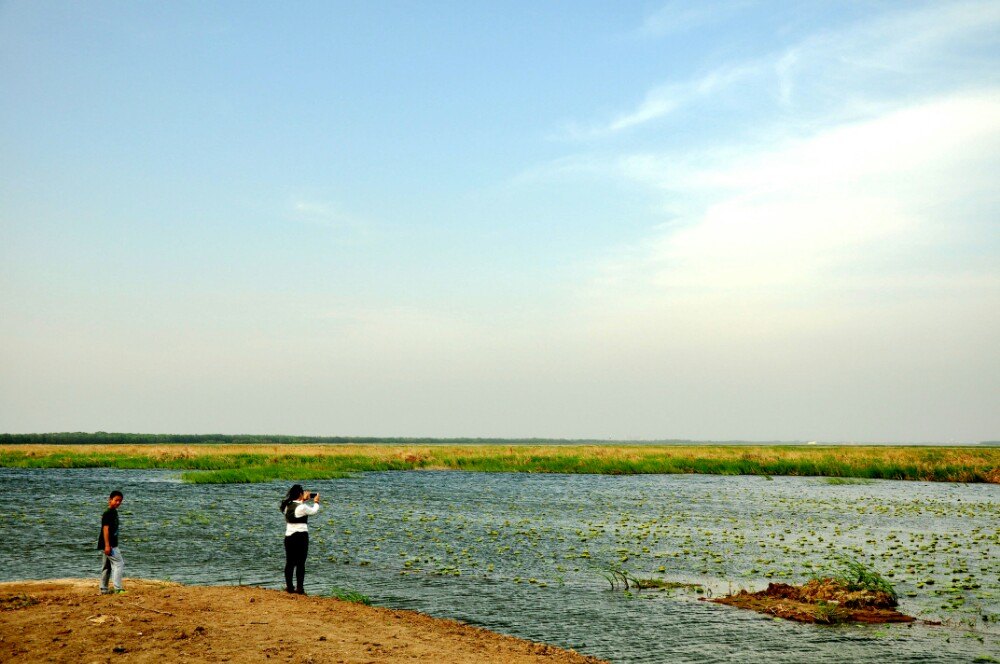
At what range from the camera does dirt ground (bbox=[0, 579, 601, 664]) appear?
12.7m

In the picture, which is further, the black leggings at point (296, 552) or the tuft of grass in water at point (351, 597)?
the tuft of grass in water at point (351, 597)

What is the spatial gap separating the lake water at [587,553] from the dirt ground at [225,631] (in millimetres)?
2844

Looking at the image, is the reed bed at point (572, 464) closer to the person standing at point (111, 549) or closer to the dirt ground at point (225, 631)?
the person standing at point (111, 549)

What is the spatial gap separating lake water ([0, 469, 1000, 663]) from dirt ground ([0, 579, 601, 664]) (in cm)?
284

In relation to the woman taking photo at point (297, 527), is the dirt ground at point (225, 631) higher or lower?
lower

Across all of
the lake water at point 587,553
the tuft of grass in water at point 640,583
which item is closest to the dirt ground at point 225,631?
the lake water at point 587,553

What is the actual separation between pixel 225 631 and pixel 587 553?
18132mm

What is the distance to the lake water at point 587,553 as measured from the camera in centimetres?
1812

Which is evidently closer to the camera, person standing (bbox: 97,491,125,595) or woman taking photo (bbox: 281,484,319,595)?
person standing (bbox: 97,491,125,595)

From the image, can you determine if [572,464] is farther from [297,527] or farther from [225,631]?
[225,631]

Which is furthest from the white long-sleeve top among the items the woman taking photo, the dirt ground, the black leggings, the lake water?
the lake water

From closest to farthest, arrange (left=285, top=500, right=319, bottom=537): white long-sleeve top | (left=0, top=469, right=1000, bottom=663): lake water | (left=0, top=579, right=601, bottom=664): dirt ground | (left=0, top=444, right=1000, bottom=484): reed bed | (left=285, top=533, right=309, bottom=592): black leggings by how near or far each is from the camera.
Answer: (left=0, top=579, right=601, bottom=664): dirt ground → (left=285, top=500, right=319, bottom=537): white long-sleeve top → (left=0, top=469, right=1000, bottom=663): lake water → (left=285, top=533, right=309, bottom=592): black leggings → (left=0, top=444, right=1000, bottom=484): reed bed

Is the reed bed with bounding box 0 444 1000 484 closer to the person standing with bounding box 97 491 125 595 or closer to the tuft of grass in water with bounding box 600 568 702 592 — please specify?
the tuft of grass in water with bounding box 600 568 702 592

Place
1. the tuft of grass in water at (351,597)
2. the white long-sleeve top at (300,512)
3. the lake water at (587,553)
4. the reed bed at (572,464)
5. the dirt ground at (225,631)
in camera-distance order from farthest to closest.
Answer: the reed bed at (572,464)
the tuft of grass in water at (351,597)
the lake water at (587,553)
the white long-sleeve top at (300,512)
the dirt ground at (225,631)
